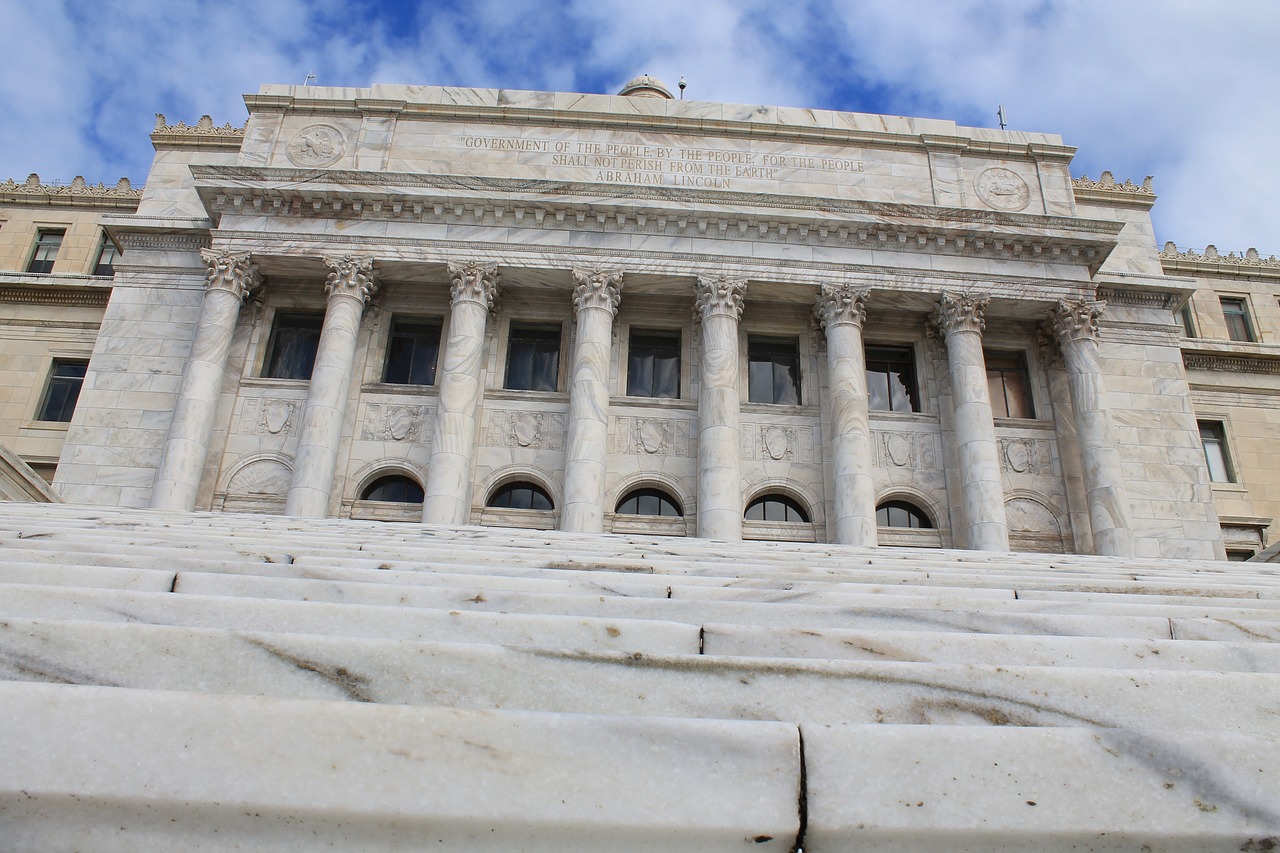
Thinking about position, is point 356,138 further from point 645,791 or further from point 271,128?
point 645,791

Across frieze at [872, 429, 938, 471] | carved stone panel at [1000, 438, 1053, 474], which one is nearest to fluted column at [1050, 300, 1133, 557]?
carved stone panel at [1000, 438, 1053, 474]

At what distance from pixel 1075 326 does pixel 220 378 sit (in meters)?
22.0

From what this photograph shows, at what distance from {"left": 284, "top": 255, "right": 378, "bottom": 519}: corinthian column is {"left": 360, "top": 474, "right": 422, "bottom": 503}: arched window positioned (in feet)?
3.65

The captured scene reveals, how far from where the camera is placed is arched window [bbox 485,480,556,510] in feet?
69.7

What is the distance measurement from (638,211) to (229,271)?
1068 centimetres

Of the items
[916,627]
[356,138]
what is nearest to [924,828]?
[916,627]

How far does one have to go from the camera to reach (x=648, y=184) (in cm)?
2295

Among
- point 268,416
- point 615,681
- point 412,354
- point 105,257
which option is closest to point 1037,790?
point 615,681

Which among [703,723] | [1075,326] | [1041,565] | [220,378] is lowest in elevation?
[703,723]

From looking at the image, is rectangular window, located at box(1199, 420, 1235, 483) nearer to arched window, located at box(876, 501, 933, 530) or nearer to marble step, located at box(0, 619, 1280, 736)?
arched window, located at box(876, 501, 933, 530)

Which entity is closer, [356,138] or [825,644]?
[825,644]

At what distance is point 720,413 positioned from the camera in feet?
67.2

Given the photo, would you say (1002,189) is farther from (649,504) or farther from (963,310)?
(649,504)

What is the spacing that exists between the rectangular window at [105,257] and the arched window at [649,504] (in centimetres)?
2106
